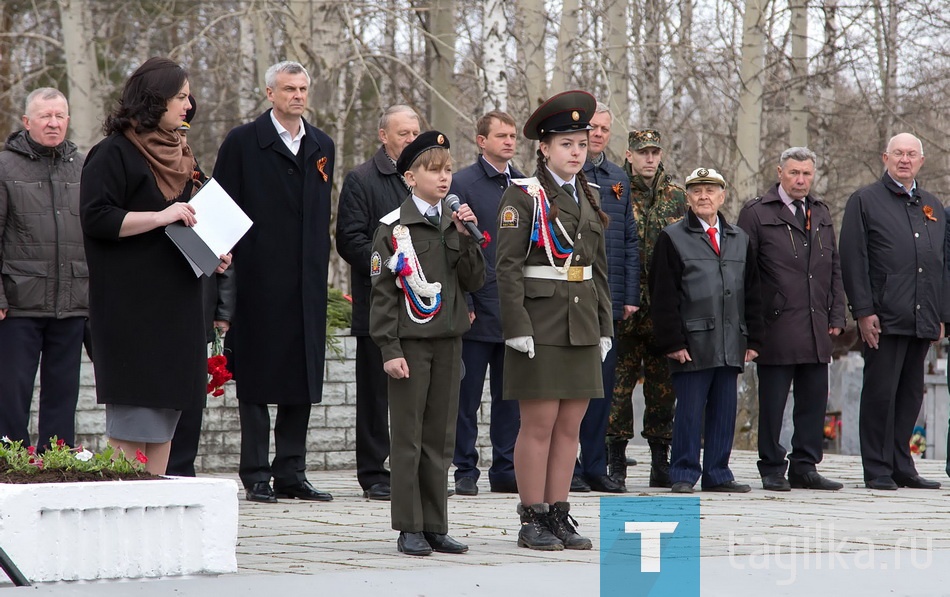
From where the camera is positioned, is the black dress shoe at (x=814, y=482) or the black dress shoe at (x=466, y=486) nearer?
the black dress shoe at (x=466, y=486)

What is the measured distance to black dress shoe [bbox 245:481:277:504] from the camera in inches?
319

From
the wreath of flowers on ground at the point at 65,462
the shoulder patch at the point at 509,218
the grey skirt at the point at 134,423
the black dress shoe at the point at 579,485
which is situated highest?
the shoulder patch at the point at 509,218

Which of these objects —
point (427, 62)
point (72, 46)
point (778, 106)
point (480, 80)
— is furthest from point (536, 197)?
point (778, 106)

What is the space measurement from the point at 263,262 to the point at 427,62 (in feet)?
47.7

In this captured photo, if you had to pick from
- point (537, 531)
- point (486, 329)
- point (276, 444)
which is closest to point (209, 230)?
point (537, 531)

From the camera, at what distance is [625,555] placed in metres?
5.96

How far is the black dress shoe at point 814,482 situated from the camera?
955 cm

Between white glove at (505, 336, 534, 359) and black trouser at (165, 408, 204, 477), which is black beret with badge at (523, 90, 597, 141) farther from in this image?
black trouser at (165, 408, 204, 477)

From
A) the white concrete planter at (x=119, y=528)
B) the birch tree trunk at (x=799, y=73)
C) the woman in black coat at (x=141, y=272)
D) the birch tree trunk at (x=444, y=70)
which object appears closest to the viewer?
the white concrete planter at (x=119, y=528)

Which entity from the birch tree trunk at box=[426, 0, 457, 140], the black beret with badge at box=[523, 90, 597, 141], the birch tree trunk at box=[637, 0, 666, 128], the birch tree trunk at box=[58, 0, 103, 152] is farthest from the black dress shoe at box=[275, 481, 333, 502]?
the birch tree trunk at box=[637, 0, 666, 128]

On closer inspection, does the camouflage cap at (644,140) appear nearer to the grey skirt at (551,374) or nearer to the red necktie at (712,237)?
the red necktie at (712,237)

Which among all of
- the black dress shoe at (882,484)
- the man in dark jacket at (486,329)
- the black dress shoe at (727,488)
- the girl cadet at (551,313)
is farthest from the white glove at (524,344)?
the black dress shoe at (882,484)

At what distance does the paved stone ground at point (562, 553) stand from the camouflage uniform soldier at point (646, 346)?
2.76 feet

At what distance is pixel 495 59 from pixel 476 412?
596 centimetres
